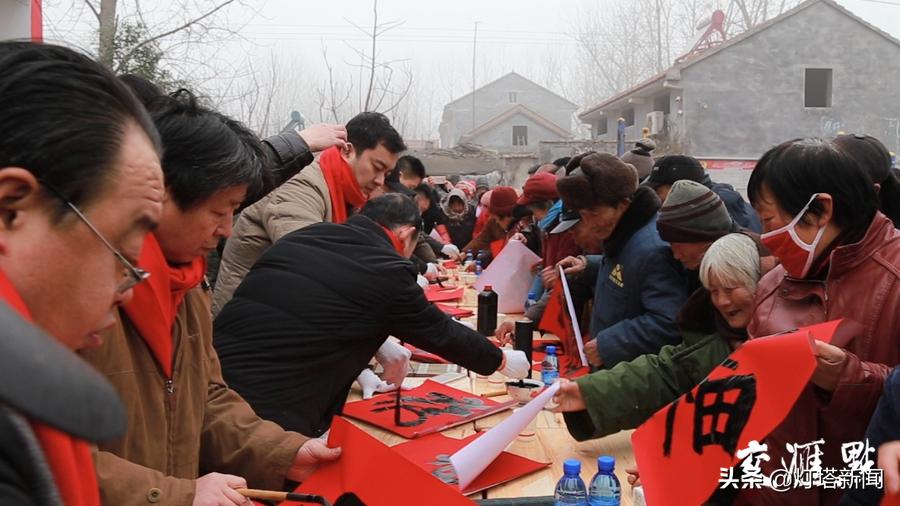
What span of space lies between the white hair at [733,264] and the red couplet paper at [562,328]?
3.70 ft

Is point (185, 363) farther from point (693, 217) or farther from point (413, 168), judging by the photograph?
point (413, 168)

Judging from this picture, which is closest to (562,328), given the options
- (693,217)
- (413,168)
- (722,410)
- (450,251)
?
(693,217)

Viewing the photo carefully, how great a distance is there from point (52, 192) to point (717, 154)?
20.7 meters

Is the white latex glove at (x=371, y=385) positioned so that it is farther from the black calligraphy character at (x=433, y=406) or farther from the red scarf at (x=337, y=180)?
the red scarf at (x=337, y=180)

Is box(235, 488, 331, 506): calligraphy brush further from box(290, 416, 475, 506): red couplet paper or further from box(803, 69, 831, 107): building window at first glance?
box(803, 69, 831, 107): building window

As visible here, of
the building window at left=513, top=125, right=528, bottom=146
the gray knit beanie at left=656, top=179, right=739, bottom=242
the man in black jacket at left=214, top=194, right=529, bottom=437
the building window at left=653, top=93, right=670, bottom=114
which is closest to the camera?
the man in black jacket at left=214, top=194, right=529, bottom=437

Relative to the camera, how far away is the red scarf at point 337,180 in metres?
3.54

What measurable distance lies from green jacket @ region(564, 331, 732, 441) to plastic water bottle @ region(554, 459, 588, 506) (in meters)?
0.33

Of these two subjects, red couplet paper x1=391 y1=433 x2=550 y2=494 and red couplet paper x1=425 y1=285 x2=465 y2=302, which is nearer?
red couplet paper x1=391 y1=433 x2=550 y2=494

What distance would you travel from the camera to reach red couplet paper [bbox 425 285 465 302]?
16.9ft

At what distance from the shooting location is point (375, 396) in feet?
9.64

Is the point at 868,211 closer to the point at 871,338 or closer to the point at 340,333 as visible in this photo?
the point at 871,338

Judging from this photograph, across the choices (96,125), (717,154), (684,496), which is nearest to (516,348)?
(684,496)

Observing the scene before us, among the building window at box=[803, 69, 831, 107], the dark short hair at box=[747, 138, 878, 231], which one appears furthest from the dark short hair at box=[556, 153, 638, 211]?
the building window at box=[803, 69, 831, 107]
